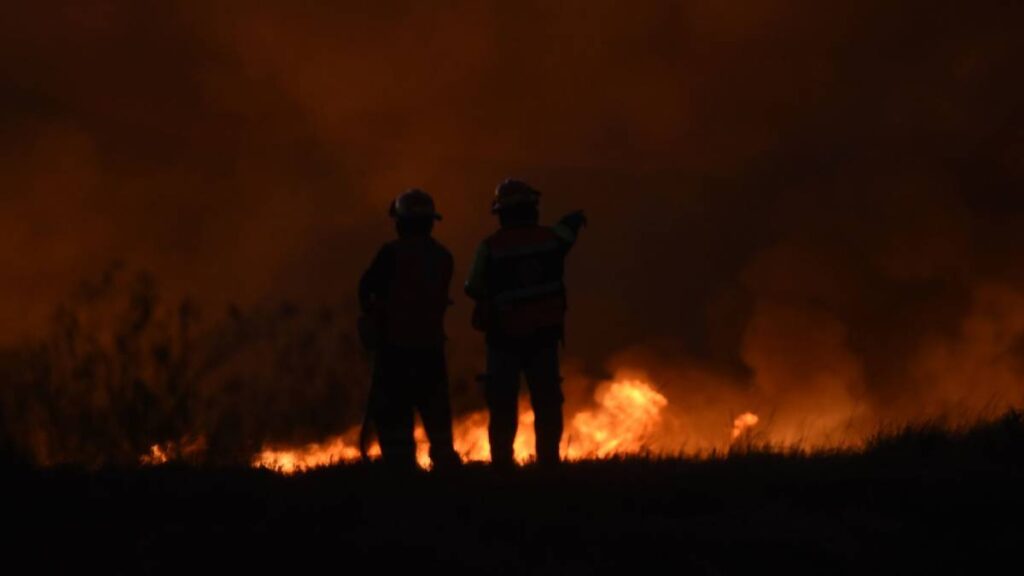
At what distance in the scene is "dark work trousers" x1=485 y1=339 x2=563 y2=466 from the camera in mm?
12352

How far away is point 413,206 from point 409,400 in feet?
4.67

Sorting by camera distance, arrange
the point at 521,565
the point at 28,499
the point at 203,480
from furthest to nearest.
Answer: the point at 203,480 → the point at 28,499 → the point at 521,565

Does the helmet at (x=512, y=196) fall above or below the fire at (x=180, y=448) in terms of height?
above

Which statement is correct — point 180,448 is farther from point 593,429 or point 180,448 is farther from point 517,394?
point 593,429

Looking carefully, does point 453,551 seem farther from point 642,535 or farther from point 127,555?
point 127,555

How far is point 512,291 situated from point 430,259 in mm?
649

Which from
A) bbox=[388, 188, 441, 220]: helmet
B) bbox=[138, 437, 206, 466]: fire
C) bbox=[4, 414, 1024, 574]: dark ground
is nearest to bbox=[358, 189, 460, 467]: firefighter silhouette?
bbox=[388, 188, 441, 220]: helmet

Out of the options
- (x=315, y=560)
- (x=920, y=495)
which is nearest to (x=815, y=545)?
(x=920, y=495)

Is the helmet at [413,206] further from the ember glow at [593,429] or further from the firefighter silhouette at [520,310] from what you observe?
the ember glow at [593,429]

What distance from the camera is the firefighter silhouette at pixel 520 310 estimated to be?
12250mm

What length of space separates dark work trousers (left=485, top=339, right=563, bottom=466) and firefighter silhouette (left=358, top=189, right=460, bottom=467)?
360 mm

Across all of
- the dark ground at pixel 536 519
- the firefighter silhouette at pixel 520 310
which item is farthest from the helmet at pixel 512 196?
the dark ground at pixel 536 519

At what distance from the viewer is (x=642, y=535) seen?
347 inches

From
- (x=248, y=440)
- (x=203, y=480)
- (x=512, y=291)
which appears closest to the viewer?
(x=203, y=480)
